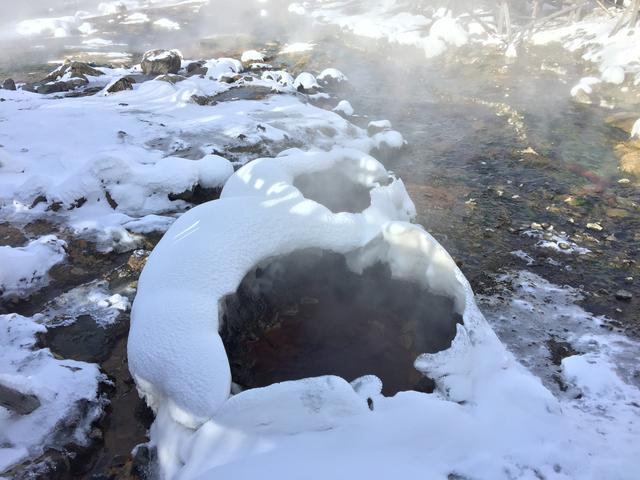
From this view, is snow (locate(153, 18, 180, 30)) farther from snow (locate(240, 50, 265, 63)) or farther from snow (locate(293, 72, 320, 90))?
snow (locate(293, 72, 320, 90))

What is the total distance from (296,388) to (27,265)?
14.4 feet

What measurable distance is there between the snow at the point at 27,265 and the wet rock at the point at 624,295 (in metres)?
7.02

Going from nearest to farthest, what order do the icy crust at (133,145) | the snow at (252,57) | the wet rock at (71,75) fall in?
1. the icy crust at (133,145)
2. the wet rock at (71,75)
3. the snow at (252,57)

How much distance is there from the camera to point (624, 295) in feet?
18.5

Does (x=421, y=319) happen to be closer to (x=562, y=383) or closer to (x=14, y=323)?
(x=562, y=383)

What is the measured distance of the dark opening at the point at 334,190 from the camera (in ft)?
19.7

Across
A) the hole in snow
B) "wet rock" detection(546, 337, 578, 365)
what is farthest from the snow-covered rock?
"wet rock" detection(546, 337, 578, 365)

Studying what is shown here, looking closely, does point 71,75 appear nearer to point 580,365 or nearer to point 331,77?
point 331,77

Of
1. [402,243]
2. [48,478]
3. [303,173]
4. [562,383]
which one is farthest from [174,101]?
[562,383]

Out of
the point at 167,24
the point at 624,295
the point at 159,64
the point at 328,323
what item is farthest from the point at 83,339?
the point at 167,24

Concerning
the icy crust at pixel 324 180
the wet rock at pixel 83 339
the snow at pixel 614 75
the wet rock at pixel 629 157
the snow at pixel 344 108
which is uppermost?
the icy crust at pixel 324 180

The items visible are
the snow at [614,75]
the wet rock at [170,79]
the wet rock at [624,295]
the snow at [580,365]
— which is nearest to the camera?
the snow at [580,365]

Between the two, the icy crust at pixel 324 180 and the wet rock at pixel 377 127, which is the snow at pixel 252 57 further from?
the icy crust at pixel 324 180

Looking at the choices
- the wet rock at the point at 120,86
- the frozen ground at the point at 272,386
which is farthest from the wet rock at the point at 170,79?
the frozen ground at the point at 272,386
